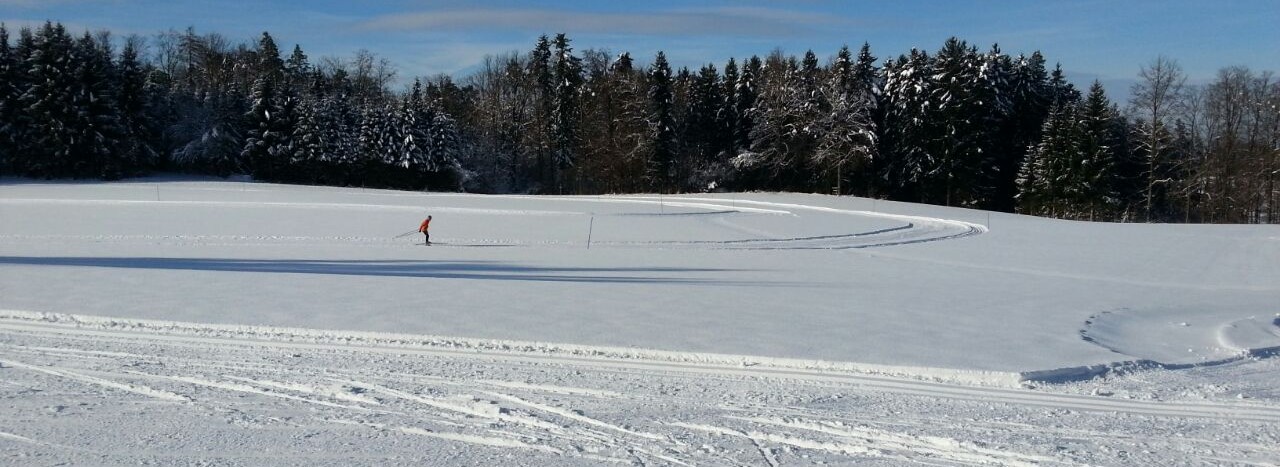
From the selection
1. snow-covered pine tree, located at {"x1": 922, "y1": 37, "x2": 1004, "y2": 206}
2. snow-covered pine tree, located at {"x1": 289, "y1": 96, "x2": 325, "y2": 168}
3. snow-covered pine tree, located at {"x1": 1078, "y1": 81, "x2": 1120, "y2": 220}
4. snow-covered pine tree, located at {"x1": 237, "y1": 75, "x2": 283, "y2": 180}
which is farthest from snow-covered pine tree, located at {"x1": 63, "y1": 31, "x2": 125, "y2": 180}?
snow-covered pine tree, located at {"x1": 1078, "y1": 81, "x2": 1120, "y2": 220}

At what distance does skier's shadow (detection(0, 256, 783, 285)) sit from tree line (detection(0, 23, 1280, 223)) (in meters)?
37.6

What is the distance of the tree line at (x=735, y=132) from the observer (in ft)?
176

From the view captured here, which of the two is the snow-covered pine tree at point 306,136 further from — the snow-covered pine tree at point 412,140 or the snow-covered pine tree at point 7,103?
the snow-covered pine tree at point 7,103

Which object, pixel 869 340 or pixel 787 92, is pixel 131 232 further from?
pixel 787 92

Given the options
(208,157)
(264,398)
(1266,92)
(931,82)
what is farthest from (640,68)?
(264,398)

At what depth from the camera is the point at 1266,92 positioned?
57625mm

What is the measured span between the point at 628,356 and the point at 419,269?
35.5 feet

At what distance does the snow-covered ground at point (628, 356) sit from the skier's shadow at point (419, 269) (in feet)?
0.54

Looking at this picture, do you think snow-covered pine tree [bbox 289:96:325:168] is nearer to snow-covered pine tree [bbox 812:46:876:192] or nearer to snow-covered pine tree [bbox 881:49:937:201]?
snow-covered pine tree [bbox 812:46:876:192]

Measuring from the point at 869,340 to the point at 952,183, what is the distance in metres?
49.0

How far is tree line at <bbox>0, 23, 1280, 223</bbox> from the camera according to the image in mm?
53594

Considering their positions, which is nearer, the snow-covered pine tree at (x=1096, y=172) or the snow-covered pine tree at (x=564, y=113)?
the snow-covered pine tree at (x=1096, y=172)

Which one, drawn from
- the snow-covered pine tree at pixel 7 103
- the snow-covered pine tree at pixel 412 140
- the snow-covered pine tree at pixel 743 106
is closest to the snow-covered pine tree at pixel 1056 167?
Answer: the snow-covered pine tree at pixel 743 106

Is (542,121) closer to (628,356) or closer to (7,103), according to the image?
(7,103)
